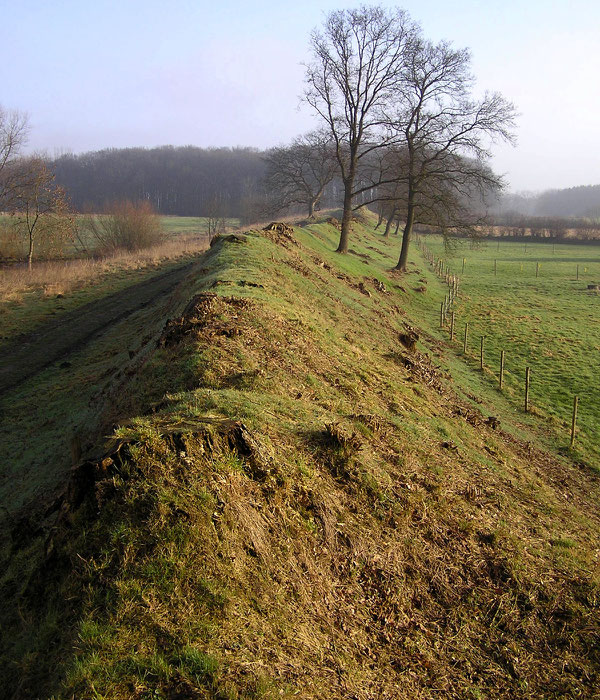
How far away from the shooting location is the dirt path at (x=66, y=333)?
15.8 metres

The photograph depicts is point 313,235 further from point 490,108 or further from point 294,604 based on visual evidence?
point 294,604

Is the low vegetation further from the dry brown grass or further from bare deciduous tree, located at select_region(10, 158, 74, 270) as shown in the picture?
bare deciduous tree, located at select_region(10, 158, 74, 270)

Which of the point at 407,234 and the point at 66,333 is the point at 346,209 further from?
the point at 66,333

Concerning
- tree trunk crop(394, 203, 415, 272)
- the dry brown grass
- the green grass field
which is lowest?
the green grass field

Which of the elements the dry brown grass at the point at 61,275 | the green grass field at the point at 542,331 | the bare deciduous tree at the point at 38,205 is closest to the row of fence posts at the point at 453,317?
the green grass field at the point at 542,331

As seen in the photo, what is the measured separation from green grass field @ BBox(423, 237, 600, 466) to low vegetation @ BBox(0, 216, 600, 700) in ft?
26.4

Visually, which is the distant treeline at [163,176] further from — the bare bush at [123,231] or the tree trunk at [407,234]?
the tree trunk at [407,234]

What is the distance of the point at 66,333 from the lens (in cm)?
1939

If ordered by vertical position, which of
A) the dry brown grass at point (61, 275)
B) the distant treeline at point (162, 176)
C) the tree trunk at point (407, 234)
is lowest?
the dry brown grass at point (61, 275)

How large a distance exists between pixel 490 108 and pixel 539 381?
1990 cm

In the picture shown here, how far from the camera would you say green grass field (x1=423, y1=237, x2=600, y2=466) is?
57.6 feet

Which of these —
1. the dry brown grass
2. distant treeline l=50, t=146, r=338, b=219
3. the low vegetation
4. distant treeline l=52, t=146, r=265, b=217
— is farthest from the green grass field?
distant treeline l=52, t=146, r=265, b=217

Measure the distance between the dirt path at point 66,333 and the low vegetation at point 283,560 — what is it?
813 cm

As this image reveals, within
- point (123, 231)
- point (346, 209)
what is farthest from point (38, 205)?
point (346, 209)
